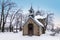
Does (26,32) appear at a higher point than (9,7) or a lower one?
lower

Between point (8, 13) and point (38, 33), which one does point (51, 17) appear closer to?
point (8, 13)

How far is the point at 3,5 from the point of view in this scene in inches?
1750

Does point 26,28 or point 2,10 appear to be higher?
point 2,10

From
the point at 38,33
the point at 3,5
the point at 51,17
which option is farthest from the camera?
the point at 51,17

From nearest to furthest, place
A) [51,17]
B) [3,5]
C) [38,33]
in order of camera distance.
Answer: [38,33] → [3,5] → [51,17]

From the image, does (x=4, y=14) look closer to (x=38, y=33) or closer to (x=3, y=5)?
(x=3, y=5)

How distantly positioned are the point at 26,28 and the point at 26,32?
1032 millimetres

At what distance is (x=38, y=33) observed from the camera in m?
34.0

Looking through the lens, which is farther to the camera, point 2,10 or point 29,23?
point 2,10

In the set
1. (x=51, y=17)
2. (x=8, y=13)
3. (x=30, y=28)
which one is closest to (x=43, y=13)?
(x=51, y=17)

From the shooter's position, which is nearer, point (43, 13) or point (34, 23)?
point (34, 23)

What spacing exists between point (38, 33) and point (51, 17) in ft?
115

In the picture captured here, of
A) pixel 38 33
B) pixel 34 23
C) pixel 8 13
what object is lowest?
pixel 38 33

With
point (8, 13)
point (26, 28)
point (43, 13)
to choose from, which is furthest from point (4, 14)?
point (43, 13)
